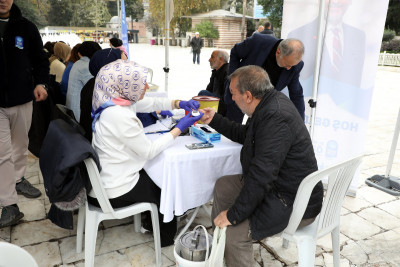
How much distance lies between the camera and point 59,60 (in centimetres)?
476

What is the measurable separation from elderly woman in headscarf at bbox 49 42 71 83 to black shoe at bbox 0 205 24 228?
246 centimetres

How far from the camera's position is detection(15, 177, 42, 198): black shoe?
2.89m

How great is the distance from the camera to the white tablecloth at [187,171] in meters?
1.71

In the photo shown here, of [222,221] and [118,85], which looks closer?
[222,221]

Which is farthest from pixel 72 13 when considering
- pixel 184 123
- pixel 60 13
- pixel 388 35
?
pixel 388 35

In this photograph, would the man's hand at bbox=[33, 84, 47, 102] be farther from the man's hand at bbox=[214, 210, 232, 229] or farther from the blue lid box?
the man's hand at bbox=[214, 210, 232, 229]

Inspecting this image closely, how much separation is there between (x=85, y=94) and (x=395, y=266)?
8.07 ft

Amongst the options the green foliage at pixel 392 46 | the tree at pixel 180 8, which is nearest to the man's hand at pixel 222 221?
the green foliage at pixel 392 46

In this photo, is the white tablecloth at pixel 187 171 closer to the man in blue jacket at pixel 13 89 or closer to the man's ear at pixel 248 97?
the man's ear at pixel 248 97

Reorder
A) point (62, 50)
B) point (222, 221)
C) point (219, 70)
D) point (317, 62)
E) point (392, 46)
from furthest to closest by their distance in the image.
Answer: point (392, 46)
point (62, 50)
point (219, 70)
point (317, 62)
point (222, 221)

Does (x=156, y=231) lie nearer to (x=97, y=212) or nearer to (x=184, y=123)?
(x=97, y=212)

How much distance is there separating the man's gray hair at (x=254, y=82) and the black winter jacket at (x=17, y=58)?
1.82 meters

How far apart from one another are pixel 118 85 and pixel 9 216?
5.16 feet

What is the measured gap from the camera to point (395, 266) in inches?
84.4
